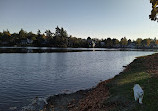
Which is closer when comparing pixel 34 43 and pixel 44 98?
pixel 44 98

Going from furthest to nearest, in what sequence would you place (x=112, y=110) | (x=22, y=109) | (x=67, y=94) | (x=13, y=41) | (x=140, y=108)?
1. (x=13, y=41)
2. (x=67, y=94)
3. (x=22, y=109)
4. (x=112, y=110)
5. (x=140, y=108)

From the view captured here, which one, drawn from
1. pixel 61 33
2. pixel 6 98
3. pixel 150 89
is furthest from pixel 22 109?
pixel 61 33

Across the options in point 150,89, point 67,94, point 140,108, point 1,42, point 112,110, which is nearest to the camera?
point 140,108

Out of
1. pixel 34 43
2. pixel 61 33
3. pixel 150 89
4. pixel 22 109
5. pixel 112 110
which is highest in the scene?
pixel 61 33

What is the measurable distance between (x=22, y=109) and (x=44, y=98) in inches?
120

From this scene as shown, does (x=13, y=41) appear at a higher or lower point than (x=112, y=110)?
higher

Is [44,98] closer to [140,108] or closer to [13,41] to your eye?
[140,108]

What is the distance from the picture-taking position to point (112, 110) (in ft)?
29.8

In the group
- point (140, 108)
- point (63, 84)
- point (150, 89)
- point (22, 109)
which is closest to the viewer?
point (140, 108)

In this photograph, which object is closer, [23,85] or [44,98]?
[44,98]

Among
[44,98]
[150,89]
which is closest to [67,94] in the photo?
[44,98]

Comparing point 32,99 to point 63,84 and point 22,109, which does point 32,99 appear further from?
point 63,84

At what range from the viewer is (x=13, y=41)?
17838cm

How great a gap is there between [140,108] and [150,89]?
11.2 feet
